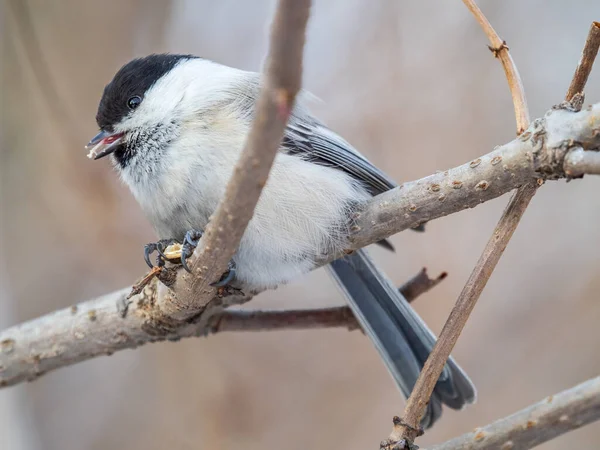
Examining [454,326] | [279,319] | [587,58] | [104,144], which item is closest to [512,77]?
[587,58]

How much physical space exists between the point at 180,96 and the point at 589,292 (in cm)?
161

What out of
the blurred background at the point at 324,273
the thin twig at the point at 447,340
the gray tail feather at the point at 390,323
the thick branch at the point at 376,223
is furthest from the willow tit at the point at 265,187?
the blurred background at the point at 324,273

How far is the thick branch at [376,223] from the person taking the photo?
915 mm

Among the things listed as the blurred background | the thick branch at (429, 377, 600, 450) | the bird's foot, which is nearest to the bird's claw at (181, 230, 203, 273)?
the bird's foot

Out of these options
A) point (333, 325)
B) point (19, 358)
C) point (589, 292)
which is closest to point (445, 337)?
point (333, 325)

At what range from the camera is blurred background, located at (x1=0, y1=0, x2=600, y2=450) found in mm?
2189

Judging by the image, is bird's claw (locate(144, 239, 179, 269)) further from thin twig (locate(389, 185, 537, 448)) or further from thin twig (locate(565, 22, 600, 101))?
thin twig (locate(565, 22, 600, 101))

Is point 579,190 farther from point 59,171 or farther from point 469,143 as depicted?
point 59,171

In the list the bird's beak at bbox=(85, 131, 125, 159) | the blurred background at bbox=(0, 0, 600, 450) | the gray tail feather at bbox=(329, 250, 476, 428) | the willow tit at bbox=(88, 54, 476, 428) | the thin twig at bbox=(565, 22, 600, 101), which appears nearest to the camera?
the thin twig at bbox=(565, 22, 600, 101)

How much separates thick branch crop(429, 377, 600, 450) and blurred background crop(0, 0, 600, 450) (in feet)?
4.35

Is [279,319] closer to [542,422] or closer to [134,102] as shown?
[134,102]

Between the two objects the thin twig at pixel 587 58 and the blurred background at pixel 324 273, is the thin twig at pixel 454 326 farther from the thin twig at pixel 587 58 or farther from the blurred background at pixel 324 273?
the blurred background at pixel 324 273

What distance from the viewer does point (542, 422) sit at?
2.82 ft

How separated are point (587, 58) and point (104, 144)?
109 centimetres
